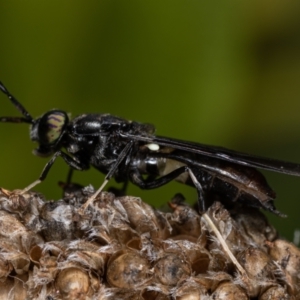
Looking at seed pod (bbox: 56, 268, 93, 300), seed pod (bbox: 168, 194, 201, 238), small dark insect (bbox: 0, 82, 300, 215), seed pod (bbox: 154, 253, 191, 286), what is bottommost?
seed pod (bbox: 56, 268, 93, 300)

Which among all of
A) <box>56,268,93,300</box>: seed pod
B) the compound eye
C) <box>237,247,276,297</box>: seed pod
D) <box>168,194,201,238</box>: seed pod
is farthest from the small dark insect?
<box>56,268,93,300</box>: seed pod

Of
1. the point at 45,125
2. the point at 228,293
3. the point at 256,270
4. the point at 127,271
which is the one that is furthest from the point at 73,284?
the point at 45,125

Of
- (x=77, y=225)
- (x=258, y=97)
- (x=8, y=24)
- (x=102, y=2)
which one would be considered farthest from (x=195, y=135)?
(x=77, y=225)

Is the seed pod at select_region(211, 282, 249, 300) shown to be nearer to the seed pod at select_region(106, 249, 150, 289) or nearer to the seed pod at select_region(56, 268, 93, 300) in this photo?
the seed pod at select_region(106, 249, 150, 289)

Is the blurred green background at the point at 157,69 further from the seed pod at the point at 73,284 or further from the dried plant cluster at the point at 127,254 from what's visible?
the seed pod at the point at 73,284

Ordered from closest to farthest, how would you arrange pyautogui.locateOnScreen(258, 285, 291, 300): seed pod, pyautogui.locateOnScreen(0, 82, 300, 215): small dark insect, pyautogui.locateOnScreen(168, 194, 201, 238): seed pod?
1. pyautogui.locateOnScreen(258, 285, 291, 300): seed pod
2. pyautogui.locateOnScreen(168, 194, 201, 238): seed pod
3. pyautogui.locateOnScreen(0, 82, 300, 215): small dark insect

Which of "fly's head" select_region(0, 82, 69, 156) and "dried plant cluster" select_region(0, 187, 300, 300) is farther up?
"fly's head" select_region(0, 82, 69, 156)

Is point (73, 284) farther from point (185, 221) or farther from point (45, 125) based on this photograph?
point (45, 125)
